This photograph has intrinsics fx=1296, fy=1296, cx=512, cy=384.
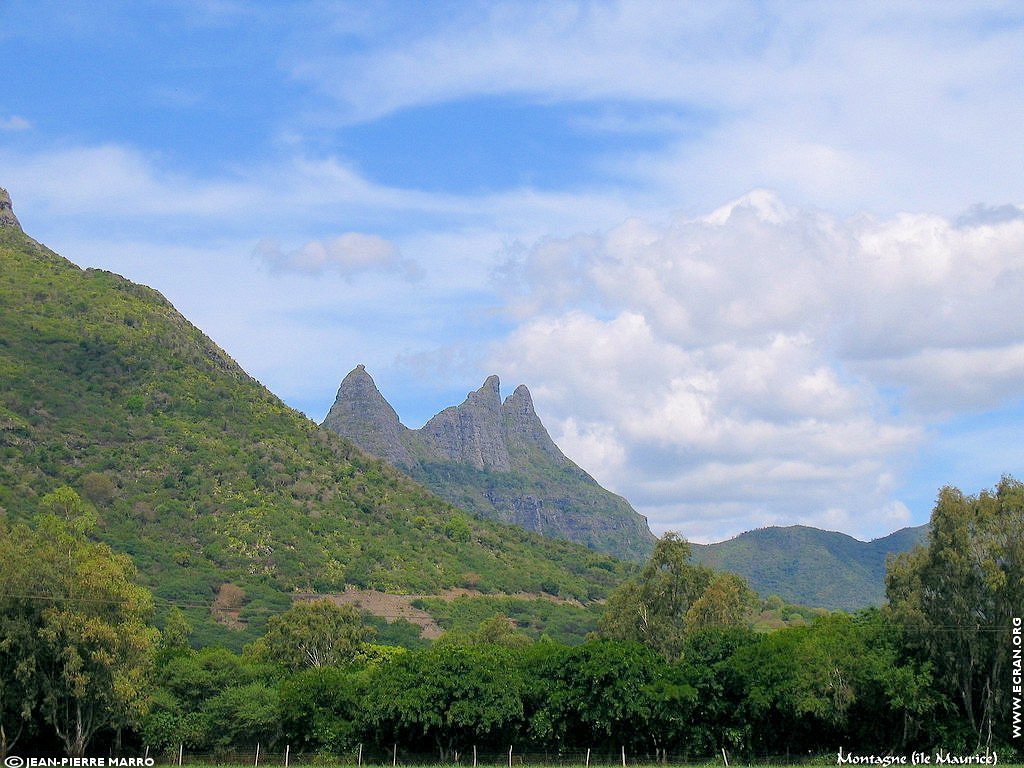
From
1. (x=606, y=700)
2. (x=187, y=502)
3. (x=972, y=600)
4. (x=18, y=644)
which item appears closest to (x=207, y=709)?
(x=18, y=644)

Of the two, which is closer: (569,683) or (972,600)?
(972,600)

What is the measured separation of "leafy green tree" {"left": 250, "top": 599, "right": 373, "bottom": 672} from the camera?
108 meters

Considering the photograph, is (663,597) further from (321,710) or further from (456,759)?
(321,710)

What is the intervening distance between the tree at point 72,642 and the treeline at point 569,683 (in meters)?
0.12

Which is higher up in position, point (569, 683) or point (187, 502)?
point (187, 502)

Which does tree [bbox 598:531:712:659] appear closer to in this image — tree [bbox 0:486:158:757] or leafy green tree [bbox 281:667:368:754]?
leafy green tree [bbox 281:667:368:754]

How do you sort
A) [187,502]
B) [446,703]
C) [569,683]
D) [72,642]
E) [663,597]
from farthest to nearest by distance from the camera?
[187,502] < [663,597] < [569,683] < [446,703] < [72,642]

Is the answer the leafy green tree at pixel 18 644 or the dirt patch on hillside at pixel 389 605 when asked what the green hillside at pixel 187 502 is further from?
the leafy green tree at pixel 18 644

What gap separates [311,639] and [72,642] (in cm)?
3858

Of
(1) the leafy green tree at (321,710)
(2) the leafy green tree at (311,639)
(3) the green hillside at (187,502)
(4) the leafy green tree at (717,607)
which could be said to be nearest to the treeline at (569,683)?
(1) the leafy green tree at (321,710)

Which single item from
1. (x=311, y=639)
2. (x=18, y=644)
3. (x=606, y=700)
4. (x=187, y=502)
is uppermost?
(x=187, y=502)

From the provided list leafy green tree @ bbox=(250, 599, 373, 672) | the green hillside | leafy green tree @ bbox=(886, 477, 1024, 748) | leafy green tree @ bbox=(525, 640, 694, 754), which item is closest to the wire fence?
leafy green tree @ bbox=(525, 640, 694, 754)

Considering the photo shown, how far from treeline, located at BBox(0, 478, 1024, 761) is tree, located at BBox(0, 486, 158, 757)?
0.38 feet

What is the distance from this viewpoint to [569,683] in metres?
80.4
